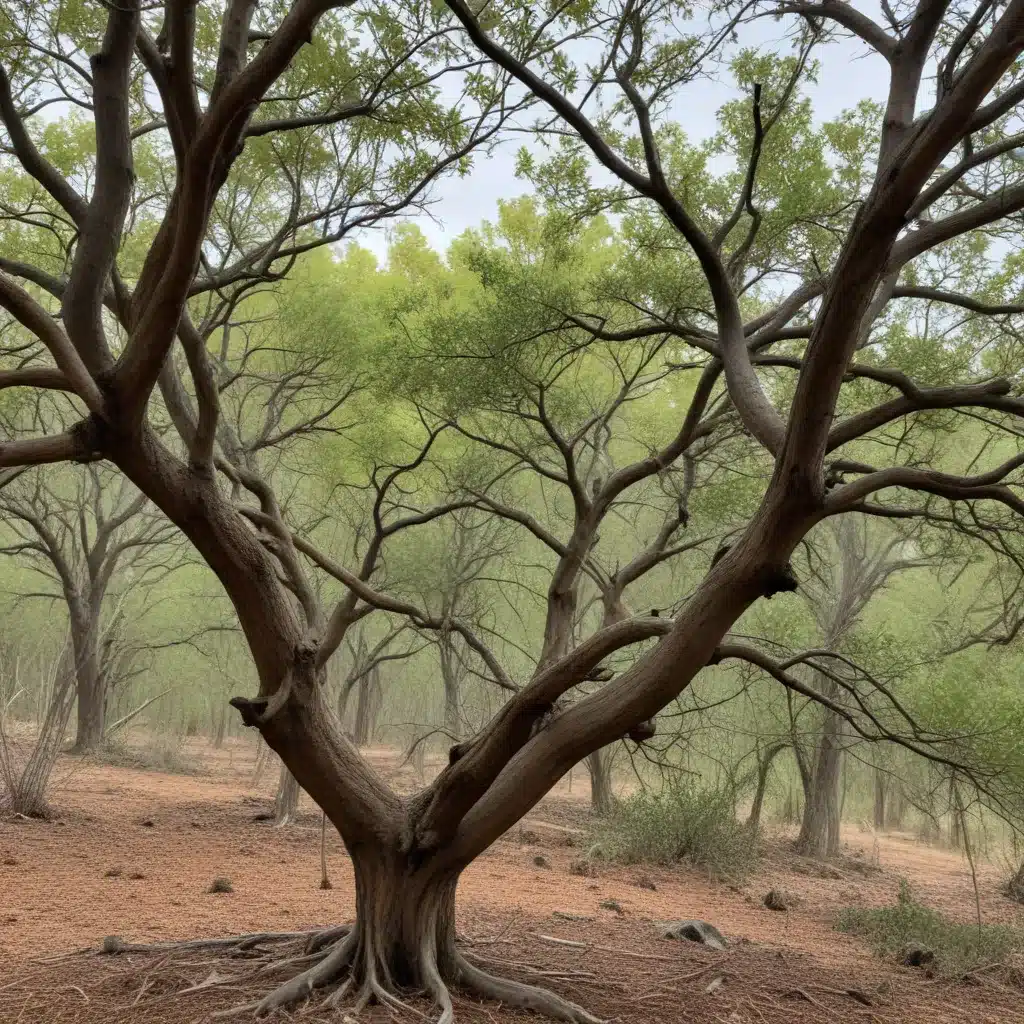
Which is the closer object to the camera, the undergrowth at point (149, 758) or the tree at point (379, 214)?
the tree at point (379, 214)

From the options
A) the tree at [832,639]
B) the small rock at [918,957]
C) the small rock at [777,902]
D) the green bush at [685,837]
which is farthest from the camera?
the tree at [832,639]

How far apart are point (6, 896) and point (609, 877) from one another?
4.95 m

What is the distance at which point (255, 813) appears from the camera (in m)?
9.84

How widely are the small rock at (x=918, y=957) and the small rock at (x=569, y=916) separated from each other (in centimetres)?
201

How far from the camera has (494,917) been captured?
5.50 m

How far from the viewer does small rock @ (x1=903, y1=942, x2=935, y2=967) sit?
5.53 m

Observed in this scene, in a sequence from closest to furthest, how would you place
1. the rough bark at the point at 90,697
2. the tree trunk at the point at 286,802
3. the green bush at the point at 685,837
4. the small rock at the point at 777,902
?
the small rock at the point at 777,902, the green bush at the point at 685,837, the tree trunk at the point at 286,802, the rough bark at the point at 90,697

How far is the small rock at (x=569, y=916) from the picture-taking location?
5.67m

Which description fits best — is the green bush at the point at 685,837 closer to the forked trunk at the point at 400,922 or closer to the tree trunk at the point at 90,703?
the forked trunk at the point at 400,922

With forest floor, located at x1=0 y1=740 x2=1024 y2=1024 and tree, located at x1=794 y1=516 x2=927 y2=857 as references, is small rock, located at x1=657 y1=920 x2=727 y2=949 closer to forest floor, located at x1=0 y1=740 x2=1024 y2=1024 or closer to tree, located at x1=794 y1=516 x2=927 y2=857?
forest floor, located at x1=0 y1=740 x2=1024 y2=1024

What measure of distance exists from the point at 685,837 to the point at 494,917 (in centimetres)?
405

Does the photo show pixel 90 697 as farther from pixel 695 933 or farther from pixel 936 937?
pixel 936 937

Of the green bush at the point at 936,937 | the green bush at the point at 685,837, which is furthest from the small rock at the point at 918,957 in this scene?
the green bush at the point at 685,837

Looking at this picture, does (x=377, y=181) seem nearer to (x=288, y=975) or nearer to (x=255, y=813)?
(x=288, y=975)
